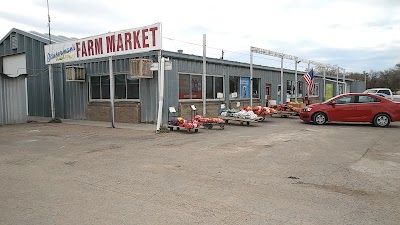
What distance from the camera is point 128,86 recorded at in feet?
53.1

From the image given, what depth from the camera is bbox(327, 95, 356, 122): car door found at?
14.8 metres

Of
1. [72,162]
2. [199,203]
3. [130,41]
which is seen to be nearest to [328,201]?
[199,203]

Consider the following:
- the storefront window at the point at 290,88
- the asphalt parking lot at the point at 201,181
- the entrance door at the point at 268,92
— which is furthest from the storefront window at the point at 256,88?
the asphalt parking lot at the point at 201,181

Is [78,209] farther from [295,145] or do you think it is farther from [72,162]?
[295,145]

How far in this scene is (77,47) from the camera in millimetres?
15844

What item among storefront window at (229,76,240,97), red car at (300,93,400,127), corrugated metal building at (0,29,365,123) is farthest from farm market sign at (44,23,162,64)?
red car at (300,93,400,127)

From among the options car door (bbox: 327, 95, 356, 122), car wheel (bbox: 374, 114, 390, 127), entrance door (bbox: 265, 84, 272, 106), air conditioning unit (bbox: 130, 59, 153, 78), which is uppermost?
air conditioning unit (bbox: 130, 59, 153, 78)

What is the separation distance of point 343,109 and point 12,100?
16743 millimetres

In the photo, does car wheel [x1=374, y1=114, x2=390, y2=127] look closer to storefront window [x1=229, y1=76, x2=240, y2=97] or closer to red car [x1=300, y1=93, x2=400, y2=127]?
red car [x1=300, y1=93, x2=400, y2=127]

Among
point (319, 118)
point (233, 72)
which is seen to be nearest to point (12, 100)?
point (233, 72)

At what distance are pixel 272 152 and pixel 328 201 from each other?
3.78m

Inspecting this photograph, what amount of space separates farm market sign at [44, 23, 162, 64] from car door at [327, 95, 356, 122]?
8628mm

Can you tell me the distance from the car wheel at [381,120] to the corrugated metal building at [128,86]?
27.0 ft

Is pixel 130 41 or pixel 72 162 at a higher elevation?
pixel 130 41
